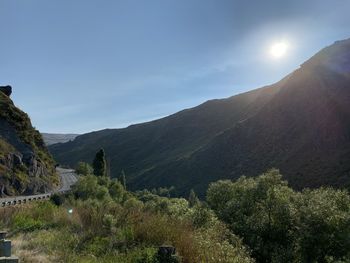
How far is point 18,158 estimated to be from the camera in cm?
5669

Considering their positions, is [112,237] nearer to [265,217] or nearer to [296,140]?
[265,217]

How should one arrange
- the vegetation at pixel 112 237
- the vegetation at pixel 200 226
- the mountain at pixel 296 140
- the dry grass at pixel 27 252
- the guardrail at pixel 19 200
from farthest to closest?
the mountain at pixel 296 140 < the guardrail at pixel 19 200 < the vegetation at pixel 200 226 < the vegetation at pixel 112 237 < the dry grass at pixel 27 252

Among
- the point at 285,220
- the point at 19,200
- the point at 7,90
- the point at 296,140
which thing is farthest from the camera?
the point at 296,140

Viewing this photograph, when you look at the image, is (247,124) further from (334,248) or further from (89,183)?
(334,248)

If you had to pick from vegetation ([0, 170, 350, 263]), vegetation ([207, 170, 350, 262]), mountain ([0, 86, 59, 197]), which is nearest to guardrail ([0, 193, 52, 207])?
vegetation ([0, 170, 350, 263])

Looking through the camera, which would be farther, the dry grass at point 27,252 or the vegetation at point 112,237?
the vegetation at point 112,237

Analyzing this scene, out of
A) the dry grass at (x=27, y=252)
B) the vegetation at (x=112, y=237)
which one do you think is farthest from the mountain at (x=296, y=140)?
the dry grass at (x=27, y=252)

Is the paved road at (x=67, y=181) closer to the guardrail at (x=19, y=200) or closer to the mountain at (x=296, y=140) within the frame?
the guardrail at (x=19, y=200)

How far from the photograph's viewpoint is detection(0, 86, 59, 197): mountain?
5254 cm

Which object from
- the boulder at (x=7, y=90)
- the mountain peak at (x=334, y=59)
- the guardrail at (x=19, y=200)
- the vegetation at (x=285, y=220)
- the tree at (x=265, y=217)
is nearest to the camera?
the vegetation at (x=285, y=220)

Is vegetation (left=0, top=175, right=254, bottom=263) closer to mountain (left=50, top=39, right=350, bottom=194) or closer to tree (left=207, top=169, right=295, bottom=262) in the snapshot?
tree (left=207, top=169, right=295, bottom=262)

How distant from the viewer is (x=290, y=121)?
138m

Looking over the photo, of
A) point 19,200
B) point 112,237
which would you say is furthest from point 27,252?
point 19,200

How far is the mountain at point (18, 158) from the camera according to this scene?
52541 mm
